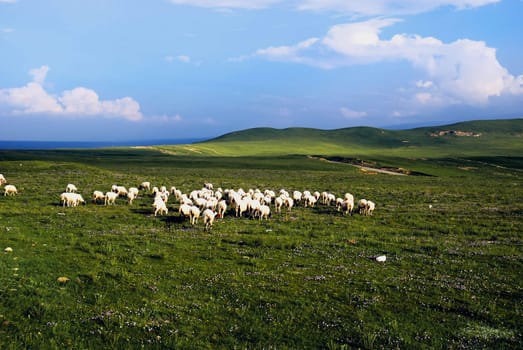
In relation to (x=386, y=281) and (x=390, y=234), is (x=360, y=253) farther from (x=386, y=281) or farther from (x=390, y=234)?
(x=390, y=234)

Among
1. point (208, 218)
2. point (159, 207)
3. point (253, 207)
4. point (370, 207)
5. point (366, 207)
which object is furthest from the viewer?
point (366, 207)

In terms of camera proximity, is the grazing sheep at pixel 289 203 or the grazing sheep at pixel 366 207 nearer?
the grazing sheep at pixel 366 207

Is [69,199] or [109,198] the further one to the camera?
[109,198]

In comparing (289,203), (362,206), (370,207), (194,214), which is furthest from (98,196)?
(370,207)

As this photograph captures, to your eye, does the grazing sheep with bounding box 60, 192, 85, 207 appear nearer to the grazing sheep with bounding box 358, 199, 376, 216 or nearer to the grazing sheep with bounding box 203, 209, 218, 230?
the grazing sheep with bounding box 203, 209, 218, 230

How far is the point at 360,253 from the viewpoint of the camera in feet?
62.7

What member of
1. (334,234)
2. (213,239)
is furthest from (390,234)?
(213,239)

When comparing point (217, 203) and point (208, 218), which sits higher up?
point (217, 203)

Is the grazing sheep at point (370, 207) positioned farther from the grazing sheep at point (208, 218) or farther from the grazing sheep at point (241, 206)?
the grazing sheep at point (208, 218)

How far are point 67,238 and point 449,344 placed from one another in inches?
709

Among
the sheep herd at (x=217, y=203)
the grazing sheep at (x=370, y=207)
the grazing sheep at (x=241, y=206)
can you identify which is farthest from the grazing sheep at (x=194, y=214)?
the grazing sheep at (x=370, y=207)

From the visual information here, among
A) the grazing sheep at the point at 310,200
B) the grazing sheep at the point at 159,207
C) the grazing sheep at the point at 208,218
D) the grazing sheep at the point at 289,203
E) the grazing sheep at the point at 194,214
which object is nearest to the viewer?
the grazing sheep at the point at 208,218

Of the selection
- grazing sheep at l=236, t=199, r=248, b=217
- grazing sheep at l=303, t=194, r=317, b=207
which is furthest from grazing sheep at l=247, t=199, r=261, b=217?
grazing sheep at l=303, t=194, r=317, b=207

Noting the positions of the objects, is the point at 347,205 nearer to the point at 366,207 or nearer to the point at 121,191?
the point at 366,207
